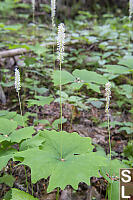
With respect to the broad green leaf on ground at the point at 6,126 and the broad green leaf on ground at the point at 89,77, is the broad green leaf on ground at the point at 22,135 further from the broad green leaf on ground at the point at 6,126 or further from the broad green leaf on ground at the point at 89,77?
the broad green leaf on ground at the point at 89,77

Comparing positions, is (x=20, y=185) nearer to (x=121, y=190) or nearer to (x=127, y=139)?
(x=121, y=190)

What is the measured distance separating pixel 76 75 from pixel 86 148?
1142mm

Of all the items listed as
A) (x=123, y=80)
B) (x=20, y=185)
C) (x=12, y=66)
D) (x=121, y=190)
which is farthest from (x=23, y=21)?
(x=121, y=190)

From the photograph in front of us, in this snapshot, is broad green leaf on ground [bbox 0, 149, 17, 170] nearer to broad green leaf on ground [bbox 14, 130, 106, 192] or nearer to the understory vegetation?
the understory vegetation

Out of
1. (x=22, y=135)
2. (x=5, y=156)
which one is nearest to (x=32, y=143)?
(x=22, y=135)

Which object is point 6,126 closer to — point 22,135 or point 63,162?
point 22,135

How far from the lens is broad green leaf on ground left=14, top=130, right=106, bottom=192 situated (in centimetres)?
131

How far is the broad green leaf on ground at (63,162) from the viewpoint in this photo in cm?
131

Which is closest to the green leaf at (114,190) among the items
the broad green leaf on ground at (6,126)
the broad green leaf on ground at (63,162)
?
the broad green leaf on ground at (63,162)

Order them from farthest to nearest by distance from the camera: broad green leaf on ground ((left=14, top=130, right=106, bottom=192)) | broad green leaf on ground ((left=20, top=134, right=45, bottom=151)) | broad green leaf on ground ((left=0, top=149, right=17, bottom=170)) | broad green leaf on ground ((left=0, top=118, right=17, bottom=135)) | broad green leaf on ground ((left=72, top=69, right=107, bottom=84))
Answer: broad green leaf on ground ((left=72, top=69, right=107, bottom=84)) → broad green leaf on ground ((left=0, top=118, right=17, bottom=135)) → broad green leaf on ground ((left=20, top=134, right=45, bottom=151)) → broad green leaf on ground ((left=0, top=149, right=17, bottom=170)) → broad green leaf on ground ((left=14, top=130, right=106, bottom=192))

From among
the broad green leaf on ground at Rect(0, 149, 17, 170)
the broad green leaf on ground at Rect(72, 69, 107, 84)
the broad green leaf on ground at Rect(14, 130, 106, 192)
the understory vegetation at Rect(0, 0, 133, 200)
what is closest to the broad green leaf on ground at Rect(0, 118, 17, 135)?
the understory vegetation at Rect(0, 0, 133, 200)

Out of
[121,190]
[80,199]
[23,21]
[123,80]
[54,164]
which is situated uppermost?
[23,21]

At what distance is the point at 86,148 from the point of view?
1.64 meters

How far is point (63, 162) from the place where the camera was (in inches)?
57.8
